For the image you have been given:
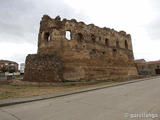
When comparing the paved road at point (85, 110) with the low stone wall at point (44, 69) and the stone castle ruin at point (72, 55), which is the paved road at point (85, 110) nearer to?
the low stone wall at point (44, 69)

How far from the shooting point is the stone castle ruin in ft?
52.7

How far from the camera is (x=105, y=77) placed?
21000 millimetres

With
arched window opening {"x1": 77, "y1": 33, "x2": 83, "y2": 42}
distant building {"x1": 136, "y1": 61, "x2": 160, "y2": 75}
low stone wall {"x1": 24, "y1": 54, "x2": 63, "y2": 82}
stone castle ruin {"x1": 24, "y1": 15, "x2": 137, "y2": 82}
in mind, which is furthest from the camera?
distant building {"x1": 136, "y1": 61, "x2": 160, "y2": 75}

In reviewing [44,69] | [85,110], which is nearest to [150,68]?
[44,69]

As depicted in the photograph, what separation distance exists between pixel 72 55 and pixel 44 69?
496 cm

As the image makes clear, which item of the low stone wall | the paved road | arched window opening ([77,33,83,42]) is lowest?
the paved road

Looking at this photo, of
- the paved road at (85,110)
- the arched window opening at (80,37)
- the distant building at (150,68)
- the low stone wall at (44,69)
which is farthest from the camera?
the distant building at (150,68)

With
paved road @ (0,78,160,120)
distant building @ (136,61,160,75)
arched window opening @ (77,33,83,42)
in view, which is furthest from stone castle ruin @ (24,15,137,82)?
distant building @ (136,61,160,75)

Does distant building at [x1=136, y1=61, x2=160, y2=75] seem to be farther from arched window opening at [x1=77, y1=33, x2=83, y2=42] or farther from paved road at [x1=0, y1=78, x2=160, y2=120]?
paved road at [x1=0, y1=78, x2=160, y2=120]

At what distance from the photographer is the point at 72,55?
18031 millimetres

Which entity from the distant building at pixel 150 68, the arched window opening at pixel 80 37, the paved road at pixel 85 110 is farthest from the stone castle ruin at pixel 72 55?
the distant building at pixel 150 68

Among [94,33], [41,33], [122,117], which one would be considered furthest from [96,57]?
[122,117]

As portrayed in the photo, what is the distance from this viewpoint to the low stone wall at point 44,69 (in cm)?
1552

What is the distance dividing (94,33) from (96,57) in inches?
199
